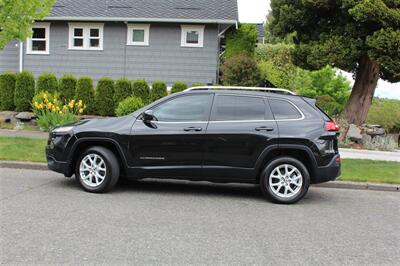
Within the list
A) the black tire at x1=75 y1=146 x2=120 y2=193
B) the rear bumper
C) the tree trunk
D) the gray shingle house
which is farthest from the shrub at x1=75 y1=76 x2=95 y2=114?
the rear bumper

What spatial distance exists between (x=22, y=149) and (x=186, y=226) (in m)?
6.48

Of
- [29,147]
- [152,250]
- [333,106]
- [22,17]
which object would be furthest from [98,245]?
[333,106]

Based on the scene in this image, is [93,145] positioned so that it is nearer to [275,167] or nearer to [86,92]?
[275,167]

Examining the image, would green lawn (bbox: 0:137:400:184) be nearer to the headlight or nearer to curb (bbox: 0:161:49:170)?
curb (bbox: 0:161:49:170)

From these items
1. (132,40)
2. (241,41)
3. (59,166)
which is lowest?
(59,166)

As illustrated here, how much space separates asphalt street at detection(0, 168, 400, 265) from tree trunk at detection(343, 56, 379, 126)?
23.3 feet

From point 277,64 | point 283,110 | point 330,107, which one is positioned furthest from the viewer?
point 277,64

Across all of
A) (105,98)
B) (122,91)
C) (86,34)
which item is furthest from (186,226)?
(86,34)

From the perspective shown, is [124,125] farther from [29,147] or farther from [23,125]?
[23,125]

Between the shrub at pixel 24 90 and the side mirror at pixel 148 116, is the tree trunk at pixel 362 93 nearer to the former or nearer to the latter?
the side mirror at pixel 148 116

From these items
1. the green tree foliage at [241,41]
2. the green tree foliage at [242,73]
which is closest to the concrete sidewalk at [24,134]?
the green tree foliage at [242,73]

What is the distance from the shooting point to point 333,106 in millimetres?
17297

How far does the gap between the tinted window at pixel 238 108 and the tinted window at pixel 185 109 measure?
6.9 inches

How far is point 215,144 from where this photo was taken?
741 centimetres
